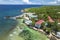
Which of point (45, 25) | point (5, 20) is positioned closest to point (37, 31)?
point (45, 25)

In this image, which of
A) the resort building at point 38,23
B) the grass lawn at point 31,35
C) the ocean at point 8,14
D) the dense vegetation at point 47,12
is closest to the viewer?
the grass lawn at point 31,35

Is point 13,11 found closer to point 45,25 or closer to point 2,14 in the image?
point 2,14

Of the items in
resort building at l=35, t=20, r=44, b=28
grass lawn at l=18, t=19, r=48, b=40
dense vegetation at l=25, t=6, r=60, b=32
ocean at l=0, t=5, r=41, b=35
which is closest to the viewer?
grass lawn at l=18, t=19, r=48, b=40

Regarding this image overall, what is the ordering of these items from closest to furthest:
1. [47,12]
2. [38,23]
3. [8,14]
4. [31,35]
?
[31,35]
[38,23]
[47,12]
[8,14]

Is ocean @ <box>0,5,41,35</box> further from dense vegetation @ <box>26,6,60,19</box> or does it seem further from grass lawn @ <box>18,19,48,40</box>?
grass lawn @ <box>18,19,48,40</box>

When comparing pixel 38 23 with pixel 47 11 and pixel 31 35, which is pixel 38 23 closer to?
pixel 31 35

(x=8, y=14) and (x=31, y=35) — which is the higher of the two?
(x=8, y=14)

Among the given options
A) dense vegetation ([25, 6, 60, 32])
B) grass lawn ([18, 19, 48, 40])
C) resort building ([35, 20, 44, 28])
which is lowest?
grass lawn ([18, 19, 48, 40])

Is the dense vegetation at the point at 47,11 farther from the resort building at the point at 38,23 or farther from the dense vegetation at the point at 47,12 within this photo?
the resort building at the point at 38,23

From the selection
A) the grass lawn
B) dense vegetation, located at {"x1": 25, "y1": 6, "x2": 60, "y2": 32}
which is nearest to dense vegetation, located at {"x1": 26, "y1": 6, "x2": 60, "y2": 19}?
dense vegetation, located at {"x1": 25, "y1": 6, "x2": 60, "y2": 32}

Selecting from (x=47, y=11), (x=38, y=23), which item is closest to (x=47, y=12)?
(x=47, y=11)

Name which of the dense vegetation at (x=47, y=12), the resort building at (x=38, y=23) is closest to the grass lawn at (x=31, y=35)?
the resort building at (x=38, y=23)
